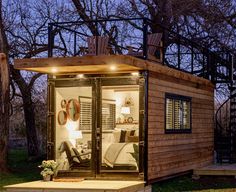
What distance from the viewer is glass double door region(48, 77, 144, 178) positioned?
511 inches

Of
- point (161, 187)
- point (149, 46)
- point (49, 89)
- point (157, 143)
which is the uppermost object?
point (149, 46)

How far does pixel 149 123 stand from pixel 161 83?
4.05ft

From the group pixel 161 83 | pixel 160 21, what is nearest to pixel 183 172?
pixel 161 83

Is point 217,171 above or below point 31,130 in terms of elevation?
below

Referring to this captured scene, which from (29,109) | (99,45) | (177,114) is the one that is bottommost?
(177,114)

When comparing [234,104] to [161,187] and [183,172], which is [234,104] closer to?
[183,172]

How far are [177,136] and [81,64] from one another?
13.4ft

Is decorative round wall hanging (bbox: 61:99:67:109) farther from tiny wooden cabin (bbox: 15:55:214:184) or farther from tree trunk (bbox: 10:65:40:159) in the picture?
tree trunk (bbox: 10:65:40:159)

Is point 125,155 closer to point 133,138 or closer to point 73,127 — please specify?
point 133,138

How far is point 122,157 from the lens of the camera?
13016 millimetres

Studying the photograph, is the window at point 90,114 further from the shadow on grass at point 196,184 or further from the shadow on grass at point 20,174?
the shadow on grass at point 20,174

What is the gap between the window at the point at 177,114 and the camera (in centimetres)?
1454

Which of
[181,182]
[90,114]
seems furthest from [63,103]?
[181,182]

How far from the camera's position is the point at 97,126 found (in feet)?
42.9
